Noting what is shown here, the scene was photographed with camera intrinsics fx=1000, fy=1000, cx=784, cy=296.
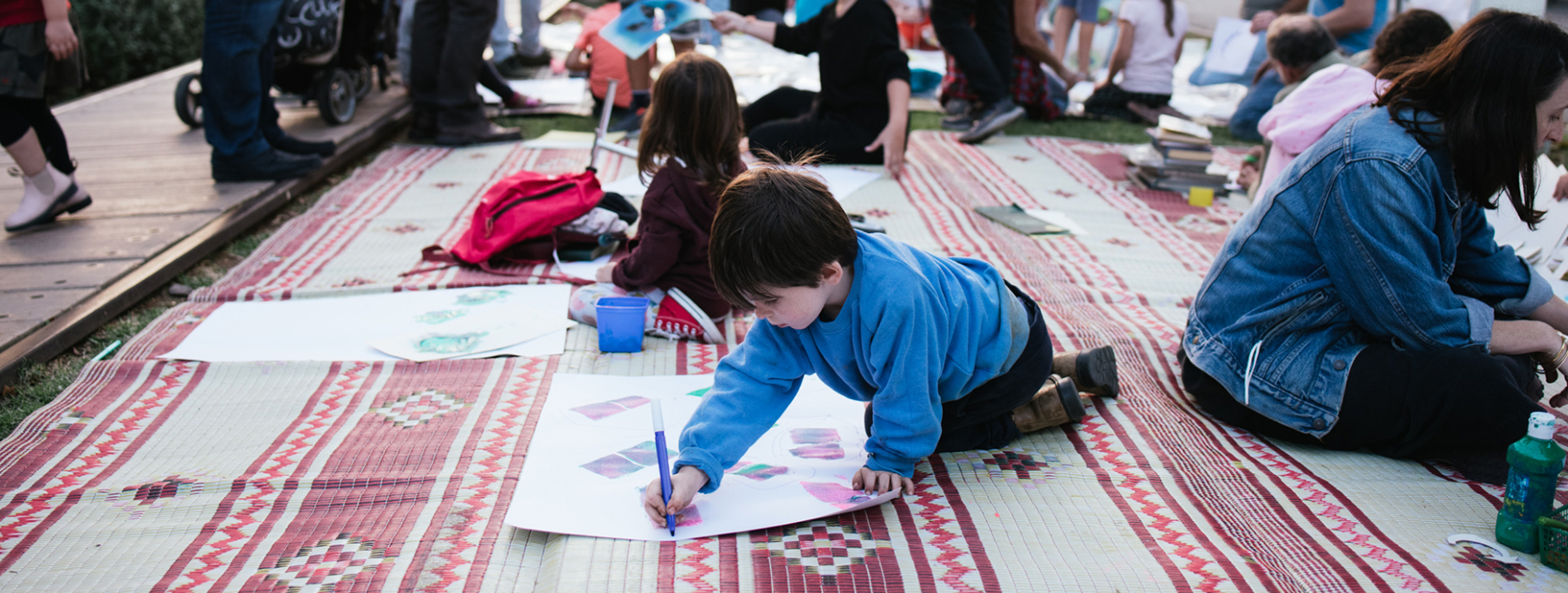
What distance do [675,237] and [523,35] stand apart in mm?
5512

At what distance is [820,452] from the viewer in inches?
73.1

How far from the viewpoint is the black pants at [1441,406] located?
176 centimetres

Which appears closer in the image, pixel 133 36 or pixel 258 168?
pixel 258 168

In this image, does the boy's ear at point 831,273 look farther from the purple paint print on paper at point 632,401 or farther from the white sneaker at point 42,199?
the white sneaker at point 42,199

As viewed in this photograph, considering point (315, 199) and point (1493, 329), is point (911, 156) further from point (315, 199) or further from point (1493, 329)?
point (1493, 329)

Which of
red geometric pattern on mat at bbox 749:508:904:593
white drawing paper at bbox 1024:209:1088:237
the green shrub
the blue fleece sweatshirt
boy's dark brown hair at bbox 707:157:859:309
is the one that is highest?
boy's dark brown hair at bbox 707:157:859:309

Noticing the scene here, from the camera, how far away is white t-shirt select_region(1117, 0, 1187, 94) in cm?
580

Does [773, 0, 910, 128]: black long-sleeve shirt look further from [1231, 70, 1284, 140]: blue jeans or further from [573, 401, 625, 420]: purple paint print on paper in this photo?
[573, 401, 625, 420]: purple paint print on paper

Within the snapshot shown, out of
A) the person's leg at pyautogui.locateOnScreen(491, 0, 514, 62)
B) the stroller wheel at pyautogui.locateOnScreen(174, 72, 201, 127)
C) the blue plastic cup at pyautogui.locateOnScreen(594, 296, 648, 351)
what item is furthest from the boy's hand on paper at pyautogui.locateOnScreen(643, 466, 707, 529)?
the person's leg at pyautogui.locateOnScreen(491, 0, 514, 62)

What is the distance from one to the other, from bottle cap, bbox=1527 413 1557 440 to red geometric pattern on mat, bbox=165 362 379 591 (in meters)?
2.02

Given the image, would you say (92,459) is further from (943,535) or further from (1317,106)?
(1317,106)

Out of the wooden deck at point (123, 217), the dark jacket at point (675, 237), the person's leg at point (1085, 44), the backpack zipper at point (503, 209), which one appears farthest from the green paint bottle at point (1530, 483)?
the person's leg at point (1085, 44)

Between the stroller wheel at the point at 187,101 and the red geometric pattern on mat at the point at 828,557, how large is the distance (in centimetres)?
422

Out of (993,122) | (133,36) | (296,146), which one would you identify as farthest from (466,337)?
(133,36)
